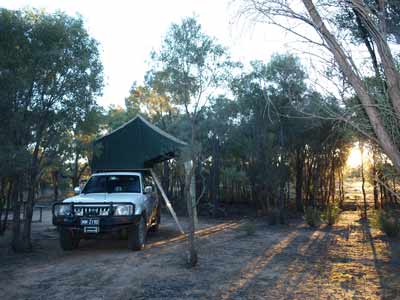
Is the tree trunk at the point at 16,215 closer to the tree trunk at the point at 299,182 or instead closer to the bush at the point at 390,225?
the bush at the point at 390,225

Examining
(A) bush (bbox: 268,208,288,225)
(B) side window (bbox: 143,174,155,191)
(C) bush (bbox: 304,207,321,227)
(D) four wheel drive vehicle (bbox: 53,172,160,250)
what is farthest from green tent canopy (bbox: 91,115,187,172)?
(C) bush (bbox: 304,207,321,227)

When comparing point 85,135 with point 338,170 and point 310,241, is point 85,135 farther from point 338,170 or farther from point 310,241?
point 338,170

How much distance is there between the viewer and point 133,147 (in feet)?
36.2

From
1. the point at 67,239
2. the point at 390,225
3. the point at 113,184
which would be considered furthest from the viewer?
the point at 390,225

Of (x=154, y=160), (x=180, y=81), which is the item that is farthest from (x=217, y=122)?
(x=180, y=81)

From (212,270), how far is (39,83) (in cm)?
489

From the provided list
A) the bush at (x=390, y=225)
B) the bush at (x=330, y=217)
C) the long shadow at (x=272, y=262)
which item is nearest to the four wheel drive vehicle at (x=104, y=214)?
the long shadow at (x=272, y=262)

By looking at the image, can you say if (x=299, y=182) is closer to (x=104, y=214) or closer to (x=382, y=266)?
(x=382, y=266)

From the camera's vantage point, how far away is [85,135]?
909 cm

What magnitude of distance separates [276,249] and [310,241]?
1.67 metres

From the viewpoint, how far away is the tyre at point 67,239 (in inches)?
319

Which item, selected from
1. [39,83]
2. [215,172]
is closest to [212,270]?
[39,83]

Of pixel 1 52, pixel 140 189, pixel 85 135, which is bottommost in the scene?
pixel 140 189

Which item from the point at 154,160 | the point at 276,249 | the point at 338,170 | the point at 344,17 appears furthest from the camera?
the point at 338,170
